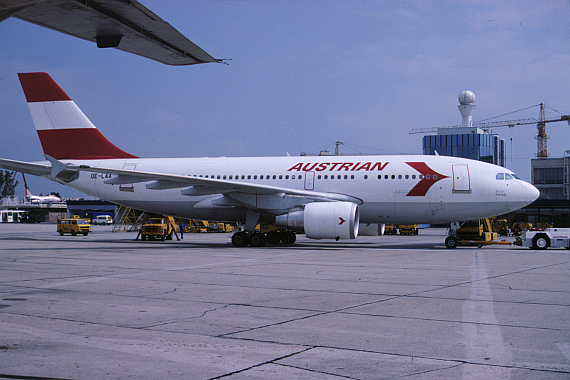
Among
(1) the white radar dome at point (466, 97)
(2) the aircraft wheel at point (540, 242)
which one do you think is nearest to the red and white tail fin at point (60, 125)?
(2) the aircraft wheel at point (540, 242)

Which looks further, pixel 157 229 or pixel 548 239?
pixel 157 229

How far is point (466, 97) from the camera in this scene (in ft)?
343

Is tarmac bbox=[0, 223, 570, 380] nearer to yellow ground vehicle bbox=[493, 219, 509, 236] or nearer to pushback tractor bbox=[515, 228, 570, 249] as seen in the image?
pushback tractor bbox=[515, 228, 570, 249]

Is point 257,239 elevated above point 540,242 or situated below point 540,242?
below

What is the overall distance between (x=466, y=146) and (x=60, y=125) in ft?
338

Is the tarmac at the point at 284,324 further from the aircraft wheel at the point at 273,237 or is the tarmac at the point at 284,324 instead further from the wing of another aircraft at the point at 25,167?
the aircraft wheel at the point at 273,237

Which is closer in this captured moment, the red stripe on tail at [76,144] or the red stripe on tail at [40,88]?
the red stripe on tail at [40,88]

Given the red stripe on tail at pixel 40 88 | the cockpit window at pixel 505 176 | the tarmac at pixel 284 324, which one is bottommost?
the tarmac at pixel 284 324

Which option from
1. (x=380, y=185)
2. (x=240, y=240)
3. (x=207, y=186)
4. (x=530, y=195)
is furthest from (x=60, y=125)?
(x=530, y=195)

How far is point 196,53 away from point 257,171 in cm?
1823

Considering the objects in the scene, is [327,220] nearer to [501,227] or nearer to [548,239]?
[548,239]

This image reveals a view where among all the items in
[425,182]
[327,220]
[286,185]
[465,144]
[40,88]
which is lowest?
[327,220]

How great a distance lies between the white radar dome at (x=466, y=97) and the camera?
Answer: 104m

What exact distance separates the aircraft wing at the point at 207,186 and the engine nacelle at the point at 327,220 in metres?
1.11
